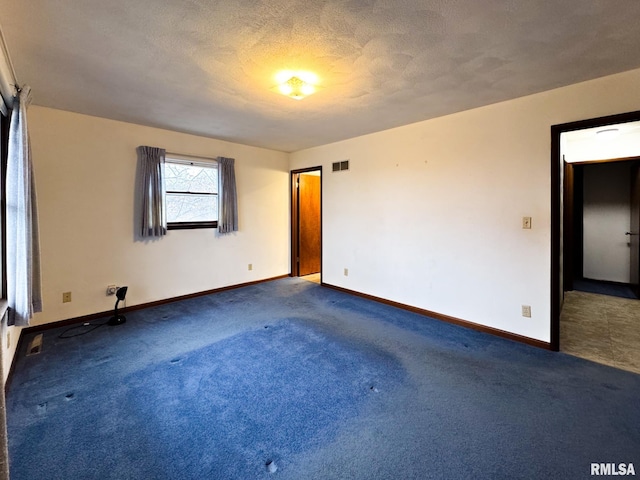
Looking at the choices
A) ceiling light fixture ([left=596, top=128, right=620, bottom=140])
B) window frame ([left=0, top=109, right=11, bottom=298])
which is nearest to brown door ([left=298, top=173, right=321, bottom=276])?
window frame ([left=0, top=109, right=11, bottom=298])

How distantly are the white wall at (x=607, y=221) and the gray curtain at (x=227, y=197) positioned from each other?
21.0ft

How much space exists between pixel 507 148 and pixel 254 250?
4.02 metres

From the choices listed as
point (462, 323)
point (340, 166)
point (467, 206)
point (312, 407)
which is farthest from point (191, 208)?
point (462, 323)

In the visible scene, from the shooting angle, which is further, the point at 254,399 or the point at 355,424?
the point at 254,399

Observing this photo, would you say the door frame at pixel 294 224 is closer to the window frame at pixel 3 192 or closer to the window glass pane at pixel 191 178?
the window glass pane at pixel 191 178

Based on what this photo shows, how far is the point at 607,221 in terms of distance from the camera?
5.26 meters

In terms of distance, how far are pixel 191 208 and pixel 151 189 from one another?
0.65 meters

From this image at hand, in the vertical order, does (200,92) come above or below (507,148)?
above

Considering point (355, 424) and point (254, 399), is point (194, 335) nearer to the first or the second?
point (254, 399)

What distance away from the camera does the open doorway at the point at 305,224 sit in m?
5.81

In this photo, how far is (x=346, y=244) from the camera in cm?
477

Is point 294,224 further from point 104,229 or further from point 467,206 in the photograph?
point 467,206

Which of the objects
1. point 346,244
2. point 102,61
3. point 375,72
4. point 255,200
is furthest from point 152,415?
point 255,200

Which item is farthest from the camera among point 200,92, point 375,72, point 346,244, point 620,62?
point 346,244
